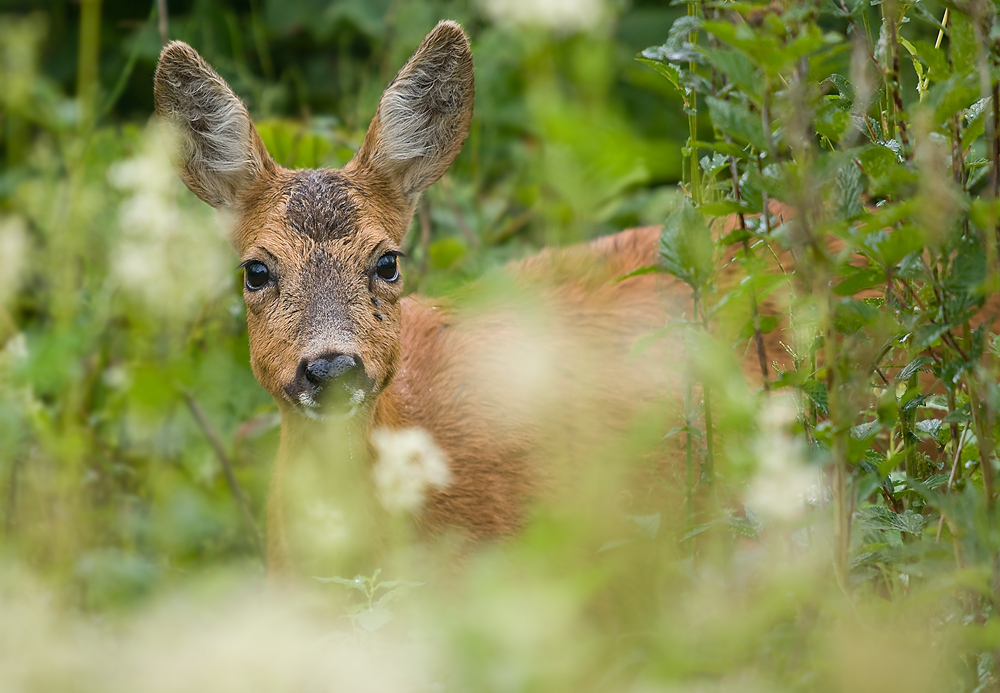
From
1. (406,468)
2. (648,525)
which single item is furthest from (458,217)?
(648,525)

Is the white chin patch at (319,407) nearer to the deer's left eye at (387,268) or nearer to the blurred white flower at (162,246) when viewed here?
the deer's left eye at (387,268)

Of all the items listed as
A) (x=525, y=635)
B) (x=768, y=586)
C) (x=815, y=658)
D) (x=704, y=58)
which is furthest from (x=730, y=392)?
(x=704, y=58)

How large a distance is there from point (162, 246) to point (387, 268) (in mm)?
752

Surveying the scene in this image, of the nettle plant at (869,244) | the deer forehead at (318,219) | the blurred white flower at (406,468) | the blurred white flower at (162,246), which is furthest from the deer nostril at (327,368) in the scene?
Answer: the nettle plant at (869,244)

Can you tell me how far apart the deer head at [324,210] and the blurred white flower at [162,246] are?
0.41ft

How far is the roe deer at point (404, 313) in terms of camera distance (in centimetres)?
334

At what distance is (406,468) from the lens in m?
2.99

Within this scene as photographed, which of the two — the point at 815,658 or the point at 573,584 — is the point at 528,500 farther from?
the point at 573,584

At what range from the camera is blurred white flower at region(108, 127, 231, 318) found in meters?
3.59

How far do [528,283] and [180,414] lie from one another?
145cm

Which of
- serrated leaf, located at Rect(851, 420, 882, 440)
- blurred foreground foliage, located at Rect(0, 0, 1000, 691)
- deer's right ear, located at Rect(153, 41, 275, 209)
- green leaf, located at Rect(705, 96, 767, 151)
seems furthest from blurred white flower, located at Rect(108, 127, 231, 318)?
serrated leaf, located at Rect(851, 420, 882, 440)

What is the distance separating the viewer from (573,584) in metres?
1.51

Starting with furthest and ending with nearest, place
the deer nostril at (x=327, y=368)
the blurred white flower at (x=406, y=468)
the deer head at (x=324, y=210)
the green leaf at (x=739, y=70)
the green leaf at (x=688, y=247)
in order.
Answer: the deer head at (x=324, y=210) < the deer nostril at (x=327, y=368) < the blurred white flower at (x=406, y=468) < the green leaf at (x=688, y=247) < the green leaf at (x=739, y=70)

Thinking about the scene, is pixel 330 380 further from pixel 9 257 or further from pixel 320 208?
pixel 9 257
